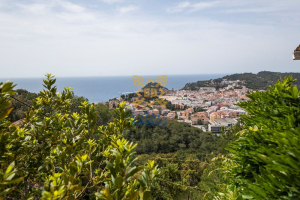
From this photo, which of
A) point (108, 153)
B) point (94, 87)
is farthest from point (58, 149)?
point (94, 87)

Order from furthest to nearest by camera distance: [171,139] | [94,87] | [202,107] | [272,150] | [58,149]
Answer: [94,87], [202,107], [171,139], [58,149], [272,150]

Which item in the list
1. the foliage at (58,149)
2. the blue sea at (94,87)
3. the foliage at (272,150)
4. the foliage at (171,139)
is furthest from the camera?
the blue sea at (94,87)

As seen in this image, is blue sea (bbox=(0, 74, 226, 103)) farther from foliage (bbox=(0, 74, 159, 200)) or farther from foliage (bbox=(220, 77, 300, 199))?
foliage (bbox=(220, 77, 300, 199))

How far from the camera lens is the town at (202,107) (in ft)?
98.0

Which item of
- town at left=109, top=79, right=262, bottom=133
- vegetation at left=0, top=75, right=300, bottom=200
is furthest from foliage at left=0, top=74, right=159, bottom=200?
town at left=109, top=79, right=262, bottom=133

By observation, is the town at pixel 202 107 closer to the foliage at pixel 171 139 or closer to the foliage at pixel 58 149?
the foliage at pixel 171 139

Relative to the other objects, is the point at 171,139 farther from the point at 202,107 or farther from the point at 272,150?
the point at 202,107

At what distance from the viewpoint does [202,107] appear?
157 feet

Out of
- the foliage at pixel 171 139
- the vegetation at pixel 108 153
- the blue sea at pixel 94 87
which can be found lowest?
the foliage at pixel 171 139

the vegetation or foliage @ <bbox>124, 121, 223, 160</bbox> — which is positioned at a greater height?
the vegetation

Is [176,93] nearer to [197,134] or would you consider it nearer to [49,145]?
Result: [197,134]

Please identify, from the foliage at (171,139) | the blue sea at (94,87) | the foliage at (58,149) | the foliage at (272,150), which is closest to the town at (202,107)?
the foliage at (171,139)

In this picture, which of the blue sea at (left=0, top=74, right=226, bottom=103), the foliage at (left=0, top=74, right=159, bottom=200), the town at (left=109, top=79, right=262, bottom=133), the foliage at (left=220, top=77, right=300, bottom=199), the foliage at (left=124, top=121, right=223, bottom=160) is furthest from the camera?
the blue sea at (left=0, top=74, right=226, bottom=103)

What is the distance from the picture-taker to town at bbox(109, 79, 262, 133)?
2988 cm
